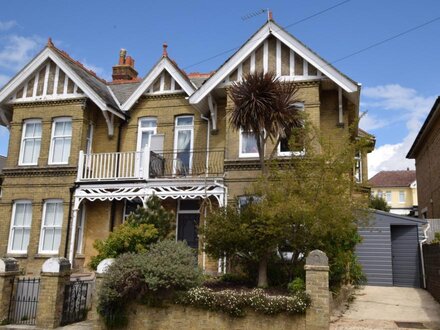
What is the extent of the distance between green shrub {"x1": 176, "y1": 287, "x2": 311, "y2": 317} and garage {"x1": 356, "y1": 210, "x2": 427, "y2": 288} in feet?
29.8

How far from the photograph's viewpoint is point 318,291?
9211 millimetres

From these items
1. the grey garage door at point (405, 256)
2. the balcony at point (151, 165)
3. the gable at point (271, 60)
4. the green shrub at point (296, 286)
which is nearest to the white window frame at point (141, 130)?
the balcony at point (151, 165)

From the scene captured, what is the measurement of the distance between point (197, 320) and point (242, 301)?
43.6 inches

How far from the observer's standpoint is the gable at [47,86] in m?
18.2

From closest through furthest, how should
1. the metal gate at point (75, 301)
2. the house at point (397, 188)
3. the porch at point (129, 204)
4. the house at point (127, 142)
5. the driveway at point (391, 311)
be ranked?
the driveway at point (391, 311), the metal gate at point (75, 301), the porch at point (129, 204), the house at point (127, 142), the house at point (397, 188)

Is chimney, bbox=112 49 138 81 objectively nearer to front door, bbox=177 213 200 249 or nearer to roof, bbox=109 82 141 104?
roof, bbox=109 82 141 104

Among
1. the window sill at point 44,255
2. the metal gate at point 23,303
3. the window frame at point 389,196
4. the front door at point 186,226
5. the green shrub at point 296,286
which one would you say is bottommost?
the metal gate at point 23,303

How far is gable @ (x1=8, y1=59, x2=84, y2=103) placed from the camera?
18188 millimetres

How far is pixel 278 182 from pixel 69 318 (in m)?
6.13

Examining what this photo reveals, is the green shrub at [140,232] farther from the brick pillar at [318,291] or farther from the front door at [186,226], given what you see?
the brick pillar at [318,291]

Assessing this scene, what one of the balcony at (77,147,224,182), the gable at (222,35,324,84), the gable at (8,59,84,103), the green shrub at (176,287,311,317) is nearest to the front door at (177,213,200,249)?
the balcony at (77,147,224,182)

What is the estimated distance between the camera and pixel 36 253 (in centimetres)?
1695

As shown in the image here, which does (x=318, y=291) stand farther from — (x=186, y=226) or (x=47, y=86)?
(x=47, y=86)

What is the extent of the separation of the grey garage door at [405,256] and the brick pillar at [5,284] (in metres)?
13.8
